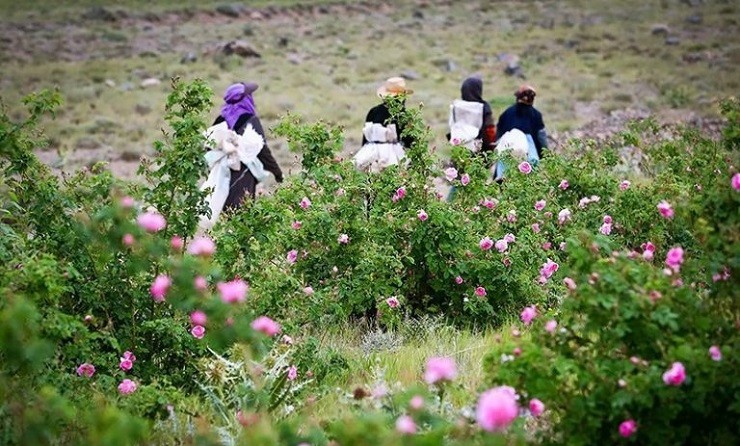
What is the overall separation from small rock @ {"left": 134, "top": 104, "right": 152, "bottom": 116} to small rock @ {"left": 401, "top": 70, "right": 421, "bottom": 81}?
8413mm

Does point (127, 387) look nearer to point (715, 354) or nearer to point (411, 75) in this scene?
point (715, 354)

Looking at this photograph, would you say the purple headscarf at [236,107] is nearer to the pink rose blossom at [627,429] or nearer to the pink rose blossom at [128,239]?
the pink rose blossom at [128,239]

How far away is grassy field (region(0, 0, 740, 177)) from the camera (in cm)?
2161

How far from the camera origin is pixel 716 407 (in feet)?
10.5

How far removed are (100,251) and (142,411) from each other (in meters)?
0.87

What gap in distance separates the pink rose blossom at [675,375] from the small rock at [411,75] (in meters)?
25.2

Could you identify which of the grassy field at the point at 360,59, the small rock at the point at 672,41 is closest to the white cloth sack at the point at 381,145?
the grassy field at the point at 360,59

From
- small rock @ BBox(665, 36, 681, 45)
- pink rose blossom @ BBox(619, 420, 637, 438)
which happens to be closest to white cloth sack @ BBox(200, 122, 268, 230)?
pink rose blossom @ BBox(619, 420, 637, 438)

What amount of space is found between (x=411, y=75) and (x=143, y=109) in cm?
901

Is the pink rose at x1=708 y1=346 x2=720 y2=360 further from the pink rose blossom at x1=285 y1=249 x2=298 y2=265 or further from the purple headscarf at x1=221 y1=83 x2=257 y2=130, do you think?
the purple headscarf at x1=221 y1=83 x2=257 y2=130

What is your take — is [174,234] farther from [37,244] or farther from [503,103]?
[503,103]

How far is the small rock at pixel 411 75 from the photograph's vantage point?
27.7 m

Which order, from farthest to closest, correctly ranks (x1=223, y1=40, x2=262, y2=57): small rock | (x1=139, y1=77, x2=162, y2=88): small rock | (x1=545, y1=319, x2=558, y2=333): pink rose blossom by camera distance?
(x1=223, y1=40, x2=262, y2=57): small rock, (x1=139, y1=77, x2=162, y2=88): small rock, (x1=545, y1=319, x2=558, y2=333): pink rose blossom

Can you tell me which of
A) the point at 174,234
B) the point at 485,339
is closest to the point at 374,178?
the point at 485,339
